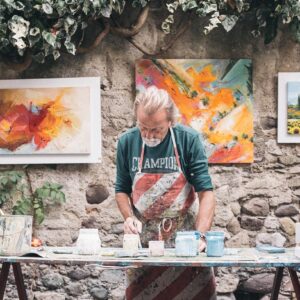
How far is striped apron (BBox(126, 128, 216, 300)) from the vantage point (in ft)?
12.4

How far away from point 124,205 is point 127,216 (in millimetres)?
79

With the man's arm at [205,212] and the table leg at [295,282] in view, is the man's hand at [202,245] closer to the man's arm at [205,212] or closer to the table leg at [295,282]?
the man's arm at [205,212]

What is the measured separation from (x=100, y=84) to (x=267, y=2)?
4.51 feet

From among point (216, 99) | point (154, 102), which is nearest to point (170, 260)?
point (154, 102)

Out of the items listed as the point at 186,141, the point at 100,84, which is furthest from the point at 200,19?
the point at 186,141

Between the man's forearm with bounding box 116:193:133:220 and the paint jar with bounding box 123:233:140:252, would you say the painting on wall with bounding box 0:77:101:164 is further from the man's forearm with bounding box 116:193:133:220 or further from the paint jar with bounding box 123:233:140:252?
the paint jar with bounding box 123:233:140:252

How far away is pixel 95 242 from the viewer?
3.50m

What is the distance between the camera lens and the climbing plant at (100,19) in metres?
5.13

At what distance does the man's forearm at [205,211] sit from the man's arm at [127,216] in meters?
0.32

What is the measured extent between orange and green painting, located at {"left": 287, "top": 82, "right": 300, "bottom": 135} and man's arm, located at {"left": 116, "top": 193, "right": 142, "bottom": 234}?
1.76m

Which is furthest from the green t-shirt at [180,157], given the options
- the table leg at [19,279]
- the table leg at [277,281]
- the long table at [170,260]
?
the table leg at [19,279]

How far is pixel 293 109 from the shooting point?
5.23 metres

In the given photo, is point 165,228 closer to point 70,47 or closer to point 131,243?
point 131,243

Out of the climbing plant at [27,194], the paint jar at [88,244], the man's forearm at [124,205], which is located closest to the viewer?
the paint jar at [88,244]
